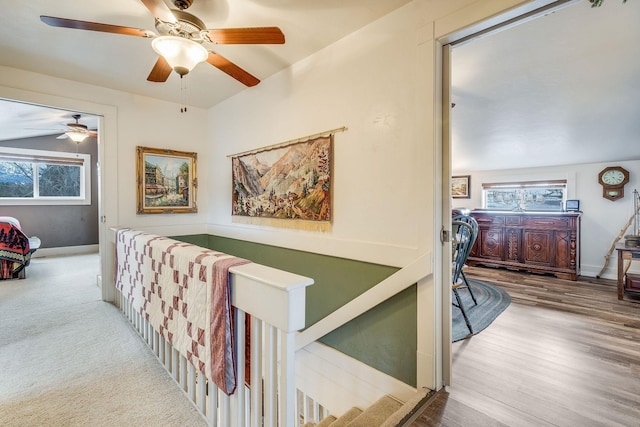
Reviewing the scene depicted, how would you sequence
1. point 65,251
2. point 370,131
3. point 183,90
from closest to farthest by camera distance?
point 370,131, point 183,90, point 65,251

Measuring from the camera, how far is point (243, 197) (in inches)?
122

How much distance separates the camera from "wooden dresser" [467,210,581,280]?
13.9ft

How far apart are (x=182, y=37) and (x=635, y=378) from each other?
3.43 meters

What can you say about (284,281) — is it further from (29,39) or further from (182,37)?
(29,39)

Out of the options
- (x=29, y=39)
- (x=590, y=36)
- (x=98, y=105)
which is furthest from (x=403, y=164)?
(x=98, y=105)

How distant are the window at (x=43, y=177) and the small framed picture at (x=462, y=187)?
7.91 m

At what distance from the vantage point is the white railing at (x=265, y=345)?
924 millimetres

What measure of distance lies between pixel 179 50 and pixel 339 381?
2.39 meters

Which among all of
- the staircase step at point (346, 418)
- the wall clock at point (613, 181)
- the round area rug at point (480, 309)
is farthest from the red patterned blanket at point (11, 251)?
the wall clock at point (613, 181)

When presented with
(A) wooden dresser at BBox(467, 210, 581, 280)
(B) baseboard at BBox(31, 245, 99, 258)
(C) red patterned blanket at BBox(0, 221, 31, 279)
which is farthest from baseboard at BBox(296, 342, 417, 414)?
(B) baseboard at BBox(31, 245, 99, 258)

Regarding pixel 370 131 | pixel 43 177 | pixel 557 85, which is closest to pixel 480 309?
pixel 557 85

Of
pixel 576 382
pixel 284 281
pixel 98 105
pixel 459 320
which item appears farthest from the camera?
pixel 98 105

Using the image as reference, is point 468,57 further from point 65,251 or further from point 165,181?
point 65,251

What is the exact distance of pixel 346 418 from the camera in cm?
179
